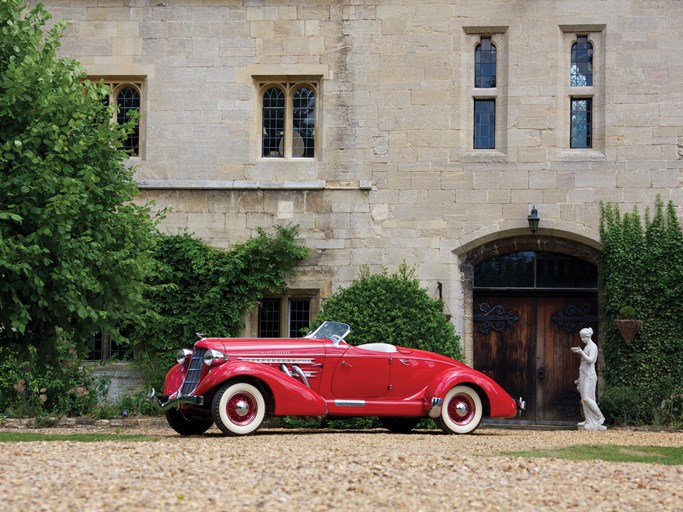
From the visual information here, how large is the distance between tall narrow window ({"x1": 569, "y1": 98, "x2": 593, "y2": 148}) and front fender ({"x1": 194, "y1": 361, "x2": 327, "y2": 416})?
22.8ft

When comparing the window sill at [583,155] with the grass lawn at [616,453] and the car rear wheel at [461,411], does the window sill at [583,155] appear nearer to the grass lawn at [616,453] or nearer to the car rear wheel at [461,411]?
the car rear wheel at [461,411]

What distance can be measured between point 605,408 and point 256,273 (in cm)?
551

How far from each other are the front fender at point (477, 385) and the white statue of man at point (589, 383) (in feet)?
8.44

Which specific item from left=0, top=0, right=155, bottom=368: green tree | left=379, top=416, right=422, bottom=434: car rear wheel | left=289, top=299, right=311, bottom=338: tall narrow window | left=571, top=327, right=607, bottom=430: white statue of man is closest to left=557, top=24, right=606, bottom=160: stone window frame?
left=571, top=327, right=607, bottom=430: white statue of man

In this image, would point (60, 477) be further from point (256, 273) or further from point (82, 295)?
point (256, 273)

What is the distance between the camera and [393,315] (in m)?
18.2

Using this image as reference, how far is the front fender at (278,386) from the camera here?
1357 centimetres

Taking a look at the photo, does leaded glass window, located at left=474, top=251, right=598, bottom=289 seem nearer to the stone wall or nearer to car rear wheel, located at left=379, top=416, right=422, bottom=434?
the stone wall

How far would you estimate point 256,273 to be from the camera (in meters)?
18.8

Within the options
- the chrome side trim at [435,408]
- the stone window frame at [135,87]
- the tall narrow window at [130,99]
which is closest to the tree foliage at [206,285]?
the stone window frame at [135,87]

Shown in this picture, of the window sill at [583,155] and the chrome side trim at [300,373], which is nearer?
the chrome side trim at [300,373]

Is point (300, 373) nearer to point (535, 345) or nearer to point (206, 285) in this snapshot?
point (206, 285)

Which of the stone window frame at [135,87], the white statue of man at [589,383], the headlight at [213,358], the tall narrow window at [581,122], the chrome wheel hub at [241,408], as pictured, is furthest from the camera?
the stone window frame at [135,87]

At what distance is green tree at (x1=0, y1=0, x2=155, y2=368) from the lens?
13.7 meters
